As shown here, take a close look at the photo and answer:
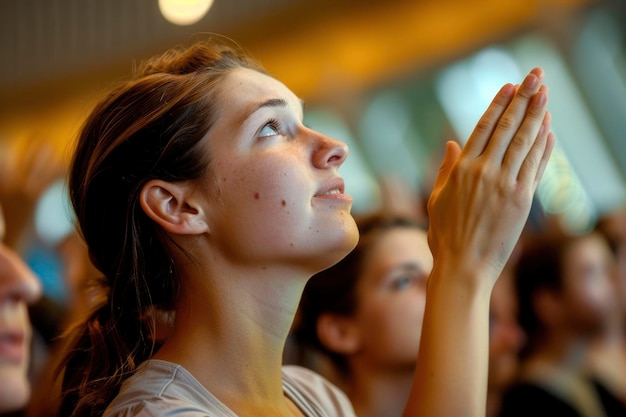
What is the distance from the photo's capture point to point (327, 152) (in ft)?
3.46

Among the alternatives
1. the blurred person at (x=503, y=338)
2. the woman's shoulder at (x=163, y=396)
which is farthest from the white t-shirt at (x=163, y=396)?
the blurred person at (x=503, y=338)

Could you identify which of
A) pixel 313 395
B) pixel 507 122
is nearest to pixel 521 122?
pixel 507 122

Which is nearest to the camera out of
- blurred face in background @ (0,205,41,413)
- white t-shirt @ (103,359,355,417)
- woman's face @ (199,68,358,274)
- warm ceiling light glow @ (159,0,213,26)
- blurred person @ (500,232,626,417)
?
white t-shirt @ (103,359,355,417)

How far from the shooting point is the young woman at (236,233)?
0.96m

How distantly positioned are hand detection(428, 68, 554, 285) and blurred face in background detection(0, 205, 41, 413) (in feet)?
2.54

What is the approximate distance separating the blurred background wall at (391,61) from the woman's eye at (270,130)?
12.4 ft

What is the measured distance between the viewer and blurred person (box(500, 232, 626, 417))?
216 centimetres

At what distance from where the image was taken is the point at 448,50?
575cm

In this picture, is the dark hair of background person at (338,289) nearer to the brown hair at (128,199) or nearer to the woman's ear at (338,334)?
the woman's ear at (338,334)

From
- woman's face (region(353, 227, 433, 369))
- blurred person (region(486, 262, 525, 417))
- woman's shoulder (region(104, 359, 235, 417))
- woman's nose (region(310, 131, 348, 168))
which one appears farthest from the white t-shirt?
blurred person (region(486, 262, 525, 417))

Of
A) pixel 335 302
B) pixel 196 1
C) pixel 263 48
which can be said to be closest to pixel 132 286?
pixel 335 302

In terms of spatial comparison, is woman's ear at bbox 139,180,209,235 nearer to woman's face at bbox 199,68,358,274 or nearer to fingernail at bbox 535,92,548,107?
woman's face at bbox 199,68,358,274

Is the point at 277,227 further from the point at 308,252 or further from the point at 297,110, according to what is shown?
the point at 297,110

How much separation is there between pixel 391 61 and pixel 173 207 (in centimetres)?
523
